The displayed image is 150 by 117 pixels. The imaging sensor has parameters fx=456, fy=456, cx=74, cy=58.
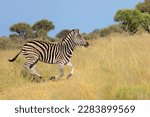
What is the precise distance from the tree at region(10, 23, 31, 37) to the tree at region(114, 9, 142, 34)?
12431 millimetres

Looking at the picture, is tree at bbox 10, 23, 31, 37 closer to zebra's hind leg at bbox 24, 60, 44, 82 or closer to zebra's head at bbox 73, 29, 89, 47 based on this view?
zebra's head at bbox 73, 29, 89, 47

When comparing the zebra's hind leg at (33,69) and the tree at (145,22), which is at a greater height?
the tree at (145,22)

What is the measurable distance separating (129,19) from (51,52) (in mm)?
27815

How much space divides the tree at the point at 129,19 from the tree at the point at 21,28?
12431 millimetres

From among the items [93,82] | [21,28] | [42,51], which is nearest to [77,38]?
[42,51]

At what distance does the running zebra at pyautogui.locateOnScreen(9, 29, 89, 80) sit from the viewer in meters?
12.2

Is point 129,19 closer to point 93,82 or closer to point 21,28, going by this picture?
point 21,28

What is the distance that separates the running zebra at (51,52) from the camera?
12180mm

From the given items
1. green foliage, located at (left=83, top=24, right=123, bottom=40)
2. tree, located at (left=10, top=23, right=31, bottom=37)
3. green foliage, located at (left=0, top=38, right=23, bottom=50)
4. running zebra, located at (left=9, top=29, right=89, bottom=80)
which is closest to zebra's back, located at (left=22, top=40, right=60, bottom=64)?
running zebra, located at (left=9, top=29, right=89, bottom=80)

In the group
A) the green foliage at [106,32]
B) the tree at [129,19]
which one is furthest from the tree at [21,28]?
the tree at [129,19]

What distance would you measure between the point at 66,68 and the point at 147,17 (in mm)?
28571

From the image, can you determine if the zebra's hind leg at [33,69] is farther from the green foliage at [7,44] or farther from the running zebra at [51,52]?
the green foliage at [7,44]

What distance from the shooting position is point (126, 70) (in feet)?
28.7

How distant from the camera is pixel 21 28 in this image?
1971 inches
